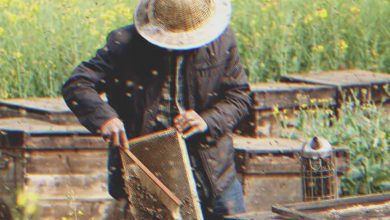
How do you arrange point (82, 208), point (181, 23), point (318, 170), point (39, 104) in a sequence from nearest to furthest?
point (181, 23)
point (318, 170)
point (82, 208)
point (39, 104)

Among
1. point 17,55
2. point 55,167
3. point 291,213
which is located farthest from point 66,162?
point 291,213

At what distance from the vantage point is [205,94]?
6.30m

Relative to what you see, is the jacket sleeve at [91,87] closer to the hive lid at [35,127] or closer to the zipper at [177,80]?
the zipper at [177,80]

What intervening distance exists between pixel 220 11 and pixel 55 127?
2.32 metres

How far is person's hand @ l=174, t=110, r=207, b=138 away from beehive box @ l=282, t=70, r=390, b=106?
3.06 meters

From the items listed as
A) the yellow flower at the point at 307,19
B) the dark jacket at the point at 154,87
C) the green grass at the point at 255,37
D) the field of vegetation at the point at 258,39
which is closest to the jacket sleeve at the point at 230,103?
the dark jacket at the point at 154,87

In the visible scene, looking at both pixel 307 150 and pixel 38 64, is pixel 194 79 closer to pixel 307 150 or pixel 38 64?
pixel 307 150

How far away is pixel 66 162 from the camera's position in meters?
8.16

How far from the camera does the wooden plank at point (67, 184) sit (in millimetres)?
8047

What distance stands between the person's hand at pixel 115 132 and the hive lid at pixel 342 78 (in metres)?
3.29

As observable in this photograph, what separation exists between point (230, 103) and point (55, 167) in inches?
85.7

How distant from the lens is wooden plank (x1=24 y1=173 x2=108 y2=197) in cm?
805

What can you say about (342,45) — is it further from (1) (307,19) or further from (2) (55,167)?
(2) (55,167)

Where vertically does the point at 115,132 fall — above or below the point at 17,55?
below
